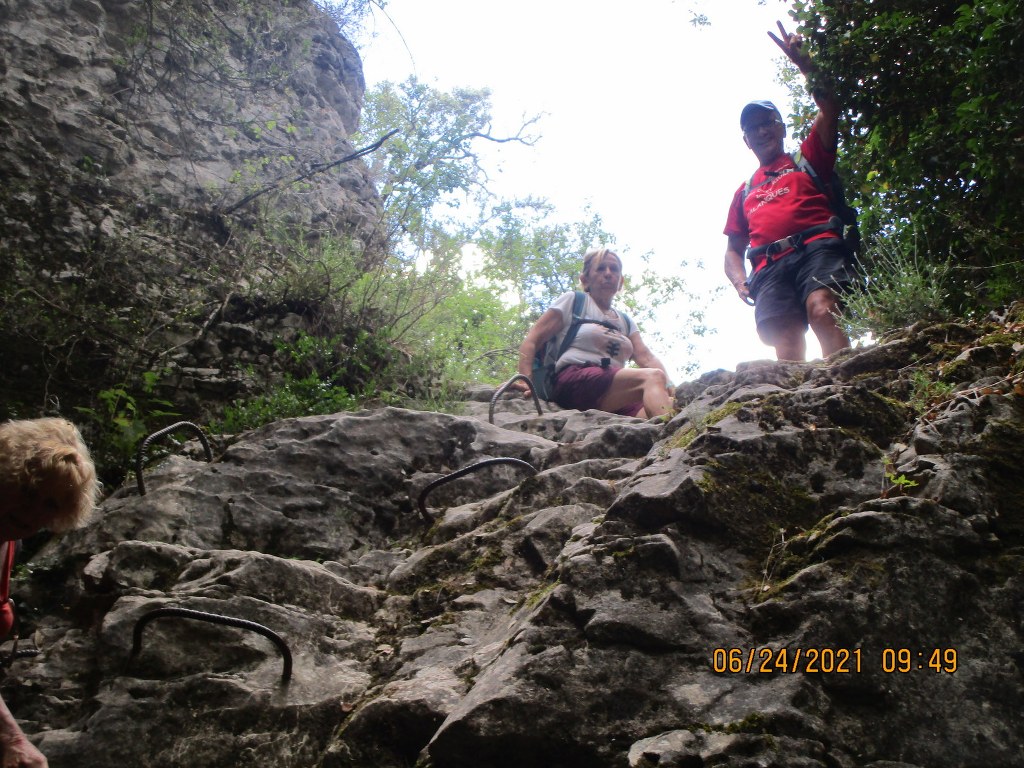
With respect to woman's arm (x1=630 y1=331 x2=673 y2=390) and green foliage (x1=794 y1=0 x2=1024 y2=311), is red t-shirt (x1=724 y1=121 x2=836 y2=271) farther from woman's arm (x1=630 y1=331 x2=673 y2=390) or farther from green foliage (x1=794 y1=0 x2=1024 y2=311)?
woman's arm (x1=630 y1=331 x2=673 y2=390)

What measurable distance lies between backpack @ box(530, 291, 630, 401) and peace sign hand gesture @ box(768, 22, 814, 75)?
2.69 meters

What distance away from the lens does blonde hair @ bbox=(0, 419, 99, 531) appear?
116 inches

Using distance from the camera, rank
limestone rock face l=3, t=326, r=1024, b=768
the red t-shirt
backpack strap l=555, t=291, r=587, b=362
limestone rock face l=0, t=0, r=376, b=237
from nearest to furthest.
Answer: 1. limestone rock face l=3, t=326, r=1024, b=768
2. the red t-shirt
3. backpack strap l=555, t=291, r=587, b=362
4. limestone rock face l=0, t=0, r=376, b=237

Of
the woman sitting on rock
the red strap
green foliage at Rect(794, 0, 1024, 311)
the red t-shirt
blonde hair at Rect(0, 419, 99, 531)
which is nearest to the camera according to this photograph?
blonde hair at Rect(0, 419, 99, 531)

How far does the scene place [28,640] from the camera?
4000mm

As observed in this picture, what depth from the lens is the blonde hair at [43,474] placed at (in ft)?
9.66

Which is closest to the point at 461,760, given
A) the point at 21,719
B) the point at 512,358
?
the point at 21,719

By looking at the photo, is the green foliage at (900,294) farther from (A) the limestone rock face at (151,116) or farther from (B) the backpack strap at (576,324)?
(A) the limestone rock face at (151,116)

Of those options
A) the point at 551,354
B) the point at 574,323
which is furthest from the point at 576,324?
the point at 551,354

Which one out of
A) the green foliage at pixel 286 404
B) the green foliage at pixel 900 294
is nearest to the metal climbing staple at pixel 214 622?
the green foliage at pixel 286 404

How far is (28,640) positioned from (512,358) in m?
9.98

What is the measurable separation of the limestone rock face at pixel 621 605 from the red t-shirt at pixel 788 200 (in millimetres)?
1598

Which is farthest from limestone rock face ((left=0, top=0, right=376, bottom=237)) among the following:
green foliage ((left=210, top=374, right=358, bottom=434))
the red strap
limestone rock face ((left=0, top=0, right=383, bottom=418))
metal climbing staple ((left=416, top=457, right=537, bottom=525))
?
the red strap

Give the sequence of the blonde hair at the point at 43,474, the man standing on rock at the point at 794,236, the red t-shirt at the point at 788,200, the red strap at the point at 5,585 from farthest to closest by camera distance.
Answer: the red t-shirt at the point at 788,200
the man standing on rock at the point at 794,236
the red strap at the point at 5,585
the blonde hair at the point at 43,474
